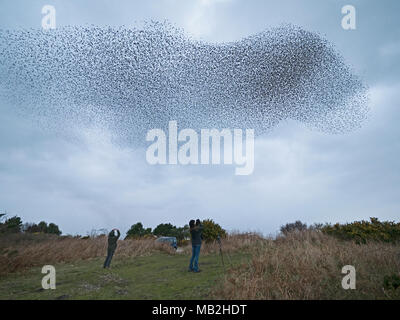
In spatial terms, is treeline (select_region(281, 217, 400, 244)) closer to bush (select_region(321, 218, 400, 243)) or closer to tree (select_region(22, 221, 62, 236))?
bush (select_region(321, 218, 400, 243))

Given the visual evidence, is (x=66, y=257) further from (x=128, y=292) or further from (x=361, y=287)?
(x=361, y=287)

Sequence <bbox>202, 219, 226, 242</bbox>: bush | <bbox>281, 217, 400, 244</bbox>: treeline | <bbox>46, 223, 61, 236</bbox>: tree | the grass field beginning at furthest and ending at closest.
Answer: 1. <bbox>46, 223, 61, 236</bbox>: tree
2. <bbox>202, 219, 226, 242</bbox>: bush
3. <bbox>281, 217, 400, 244</bbox>: treeline
4. the grass field

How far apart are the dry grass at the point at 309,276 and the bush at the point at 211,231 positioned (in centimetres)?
983

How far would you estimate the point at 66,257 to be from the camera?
15562 millimetres

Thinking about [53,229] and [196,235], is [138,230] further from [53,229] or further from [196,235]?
[196,235]

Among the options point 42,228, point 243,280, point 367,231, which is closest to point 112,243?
point 243,280

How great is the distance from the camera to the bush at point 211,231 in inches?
745

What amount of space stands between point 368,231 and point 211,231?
31.5ft

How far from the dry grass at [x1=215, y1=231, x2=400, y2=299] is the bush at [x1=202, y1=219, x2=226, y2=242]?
9833 millimetres

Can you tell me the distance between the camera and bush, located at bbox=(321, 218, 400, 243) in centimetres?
1482

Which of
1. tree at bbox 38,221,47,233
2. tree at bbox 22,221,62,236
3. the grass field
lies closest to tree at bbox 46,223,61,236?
tree at bbox 22,221,62,236

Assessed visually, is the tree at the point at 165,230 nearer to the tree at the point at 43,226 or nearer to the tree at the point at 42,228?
the tree at the point at 42,228

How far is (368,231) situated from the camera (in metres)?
15.3
